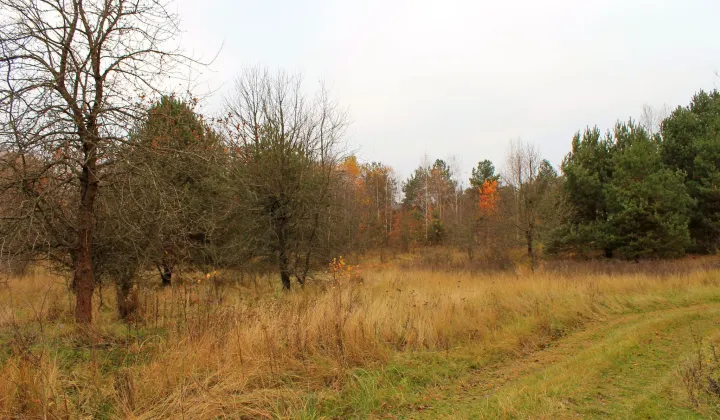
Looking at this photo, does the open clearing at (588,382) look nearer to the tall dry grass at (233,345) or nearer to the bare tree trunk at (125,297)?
the tall dry grass at (233,345)

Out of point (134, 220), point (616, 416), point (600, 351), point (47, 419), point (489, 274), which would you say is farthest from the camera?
point (489, 274)

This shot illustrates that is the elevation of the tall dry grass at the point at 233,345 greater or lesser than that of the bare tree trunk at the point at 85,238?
lesser

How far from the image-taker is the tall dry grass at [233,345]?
3559 millimetres

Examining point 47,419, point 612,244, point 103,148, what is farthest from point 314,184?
point 612,244

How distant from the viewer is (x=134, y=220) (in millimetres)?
6336

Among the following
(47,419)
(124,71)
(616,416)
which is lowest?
(616,416)

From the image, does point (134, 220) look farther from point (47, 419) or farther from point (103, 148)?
point (47, 419)

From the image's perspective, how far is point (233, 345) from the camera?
476 cm

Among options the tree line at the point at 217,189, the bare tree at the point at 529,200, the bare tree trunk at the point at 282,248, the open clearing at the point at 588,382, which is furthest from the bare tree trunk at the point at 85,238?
the bare tree at the point at 529,200

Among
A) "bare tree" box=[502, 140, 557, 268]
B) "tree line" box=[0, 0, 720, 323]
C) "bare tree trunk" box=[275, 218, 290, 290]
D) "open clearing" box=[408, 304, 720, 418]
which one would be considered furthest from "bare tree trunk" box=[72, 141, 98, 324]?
"bare tree" box=[502, 140, 557, 268]

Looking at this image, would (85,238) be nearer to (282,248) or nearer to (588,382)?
(282,248)

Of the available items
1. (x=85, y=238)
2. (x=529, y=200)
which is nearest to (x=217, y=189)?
(x=85, y=238)

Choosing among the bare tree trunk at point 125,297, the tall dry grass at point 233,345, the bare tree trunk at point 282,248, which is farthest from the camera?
the bare tree trunk at point 282,248

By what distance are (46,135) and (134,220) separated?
204 cm
